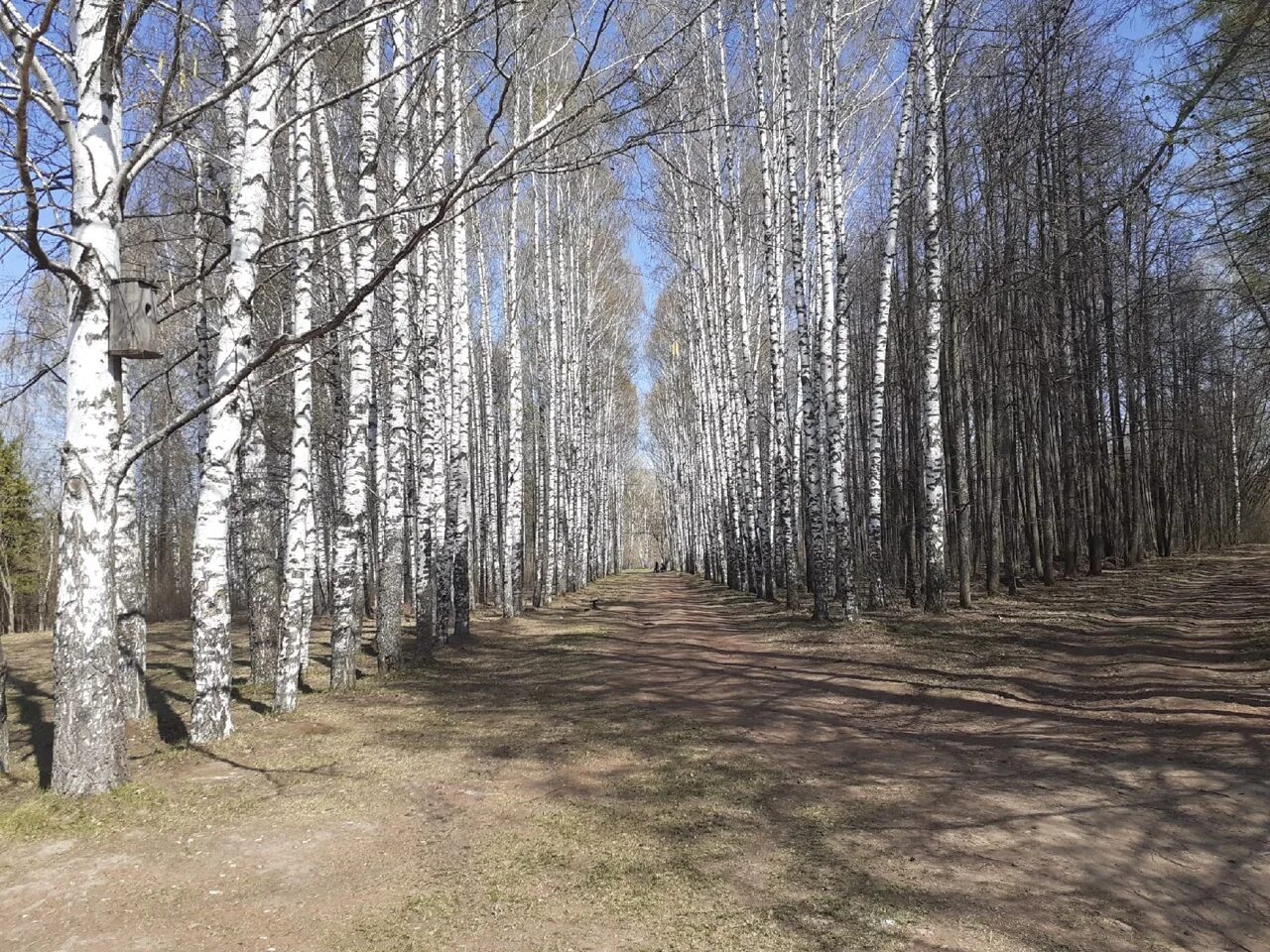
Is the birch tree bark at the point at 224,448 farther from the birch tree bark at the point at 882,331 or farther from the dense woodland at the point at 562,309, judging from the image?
the birch tree bark at the point at 882,331

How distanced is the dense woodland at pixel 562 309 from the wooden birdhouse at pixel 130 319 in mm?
40

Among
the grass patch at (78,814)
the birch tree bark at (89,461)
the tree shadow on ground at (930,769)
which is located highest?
the birch tree bark at (89,461)

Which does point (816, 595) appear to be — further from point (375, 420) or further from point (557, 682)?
point (375, 420)

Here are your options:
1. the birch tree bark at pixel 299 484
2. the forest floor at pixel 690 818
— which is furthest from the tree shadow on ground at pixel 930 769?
the birch tree bark at pixel 299 484

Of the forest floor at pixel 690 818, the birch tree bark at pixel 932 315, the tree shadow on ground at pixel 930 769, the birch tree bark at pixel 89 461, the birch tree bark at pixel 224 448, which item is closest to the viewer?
the forest floor at pixel 690 818

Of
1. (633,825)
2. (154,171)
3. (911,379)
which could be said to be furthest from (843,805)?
(911,379)

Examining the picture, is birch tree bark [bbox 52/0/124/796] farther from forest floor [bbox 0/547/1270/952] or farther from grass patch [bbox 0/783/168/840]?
forest floor [bbox 0/547/1270/952]

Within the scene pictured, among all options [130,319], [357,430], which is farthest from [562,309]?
[130,319]

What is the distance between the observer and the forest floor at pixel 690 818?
10.8 feet

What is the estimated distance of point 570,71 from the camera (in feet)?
48.7

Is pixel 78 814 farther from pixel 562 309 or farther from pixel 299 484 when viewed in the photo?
pixel 562 309

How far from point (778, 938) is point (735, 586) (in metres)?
20.4

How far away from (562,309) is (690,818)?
54.4 feet

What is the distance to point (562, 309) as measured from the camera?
1973 cm
